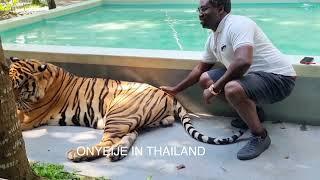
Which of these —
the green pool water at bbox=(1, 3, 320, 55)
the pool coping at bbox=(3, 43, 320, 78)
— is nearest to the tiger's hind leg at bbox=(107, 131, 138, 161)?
the pool coping at bbox=(3, 43, 320, 78)

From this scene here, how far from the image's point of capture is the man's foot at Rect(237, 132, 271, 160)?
345 cm

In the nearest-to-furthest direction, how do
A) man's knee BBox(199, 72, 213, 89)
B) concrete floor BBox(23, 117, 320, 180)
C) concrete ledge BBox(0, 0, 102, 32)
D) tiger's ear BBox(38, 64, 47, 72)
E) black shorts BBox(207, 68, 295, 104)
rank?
concrete floor BBox(23, 117, 320, 180), black shorts BBox(207, 68, 295, 104), man's knee BBox(199, 72, 213, 89), tiger's ear BBox(38, 64, 47, 72), concrete ledge BBox(0, 0, 102, 32)

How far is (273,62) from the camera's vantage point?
3693mm

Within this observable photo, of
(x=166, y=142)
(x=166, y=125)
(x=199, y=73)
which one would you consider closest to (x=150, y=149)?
(x=166, y=142)

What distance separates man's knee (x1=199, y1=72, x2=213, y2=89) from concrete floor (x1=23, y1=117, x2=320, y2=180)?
38cm

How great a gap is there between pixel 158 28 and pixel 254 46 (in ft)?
15.4

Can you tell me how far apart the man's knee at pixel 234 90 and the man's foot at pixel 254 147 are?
362mm

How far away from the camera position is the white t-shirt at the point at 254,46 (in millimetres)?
3539

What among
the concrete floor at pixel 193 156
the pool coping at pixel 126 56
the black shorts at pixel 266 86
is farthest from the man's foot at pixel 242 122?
the pool coping at pixel 126 56

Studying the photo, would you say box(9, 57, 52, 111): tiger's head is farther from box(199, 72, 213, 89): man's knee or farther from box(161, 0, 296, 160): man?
box(161, 0, 296, 160): man

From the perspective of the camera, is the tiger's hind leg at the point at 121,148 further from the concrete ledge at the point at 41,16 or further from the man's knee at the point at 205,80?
the concrete ledge at the point at 41,16

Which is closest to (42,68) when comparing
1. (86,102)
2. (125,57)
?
(86,102)

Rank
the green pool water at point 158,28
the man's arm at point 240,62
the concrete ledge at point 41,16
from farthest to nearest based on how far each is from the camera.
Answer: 1. the concrete ledge at point 41,16
2. the green pool water at point 158,28
3. the man's arm at point 240,62

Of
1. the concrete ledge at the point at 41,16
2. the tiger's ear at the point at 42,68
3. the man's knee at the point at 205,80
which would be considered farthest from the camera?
the concrete ledge at the point at 41,16
